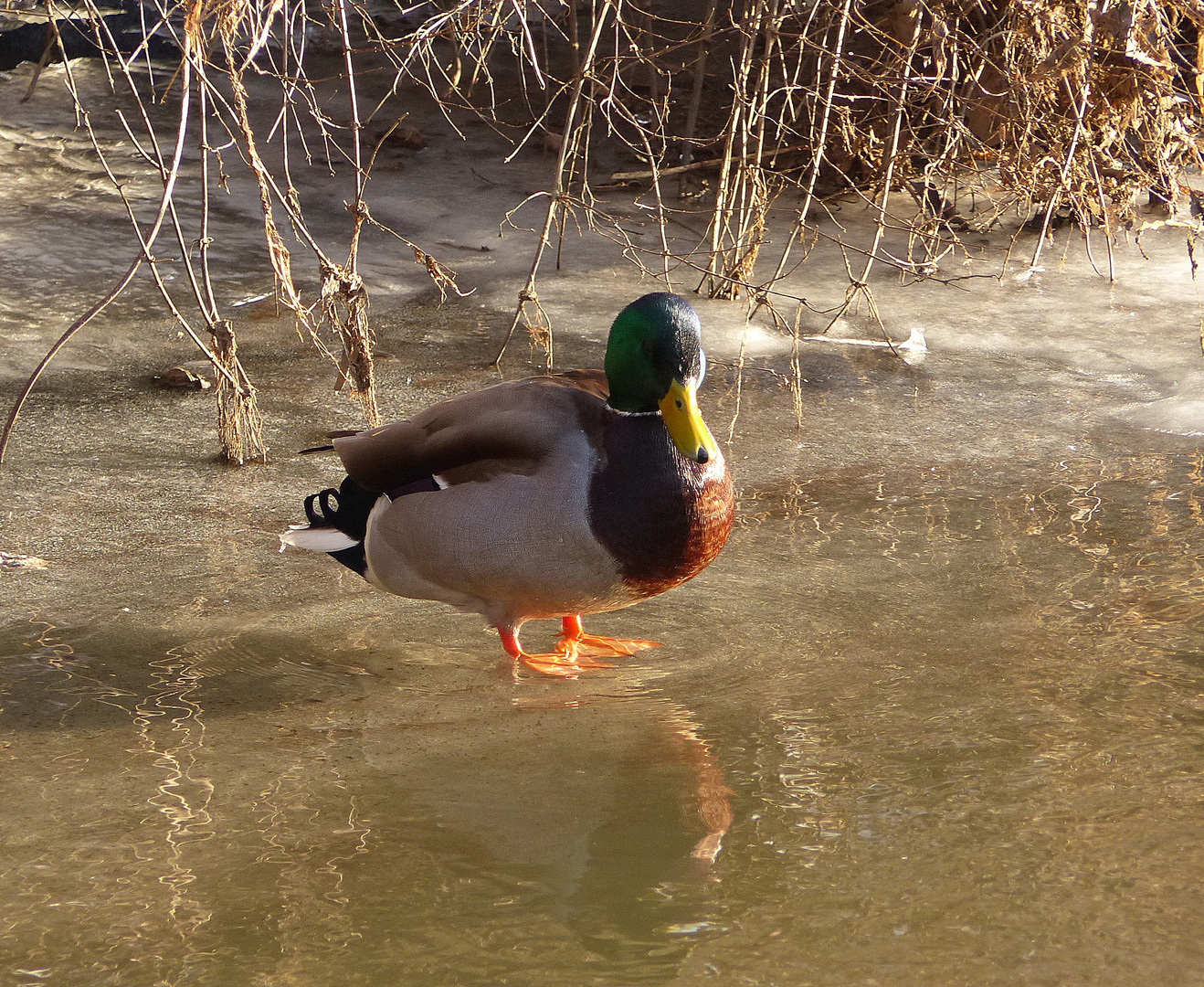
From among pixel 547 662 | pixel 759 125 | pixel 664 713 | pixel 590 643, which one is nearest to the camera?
pixel 664 713

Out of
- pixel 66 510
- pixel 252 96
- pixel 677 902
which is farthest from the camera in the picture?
pixel 252 96

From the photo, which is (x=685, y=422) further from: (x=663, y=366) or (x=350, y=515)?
(x=350, y=515)

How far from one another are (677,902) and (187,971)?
673 mm

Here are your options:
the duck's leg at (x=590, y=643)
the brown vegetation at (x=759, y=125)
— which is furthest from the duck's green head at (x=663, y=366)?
the brown vegetation at (x=759, y=125)

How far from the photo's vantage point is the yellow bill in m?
2.63

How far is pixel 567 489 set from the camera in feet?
8.74

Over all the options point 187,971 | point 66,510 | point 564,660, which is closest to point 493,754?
point 564,660

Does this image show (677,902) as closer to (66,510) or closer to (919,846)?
(919,846)

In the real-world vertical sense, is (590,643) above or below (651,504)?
below

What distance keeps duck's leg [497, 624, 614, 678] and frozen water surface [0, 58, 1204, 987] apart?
65 mm

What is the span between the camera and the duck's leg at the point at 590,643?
3025 millimetres

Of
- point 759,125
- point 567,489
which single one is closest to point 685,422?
point 567,489

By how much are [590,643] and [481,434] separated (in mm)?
580

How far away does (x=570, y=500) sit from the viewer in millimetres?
2658
